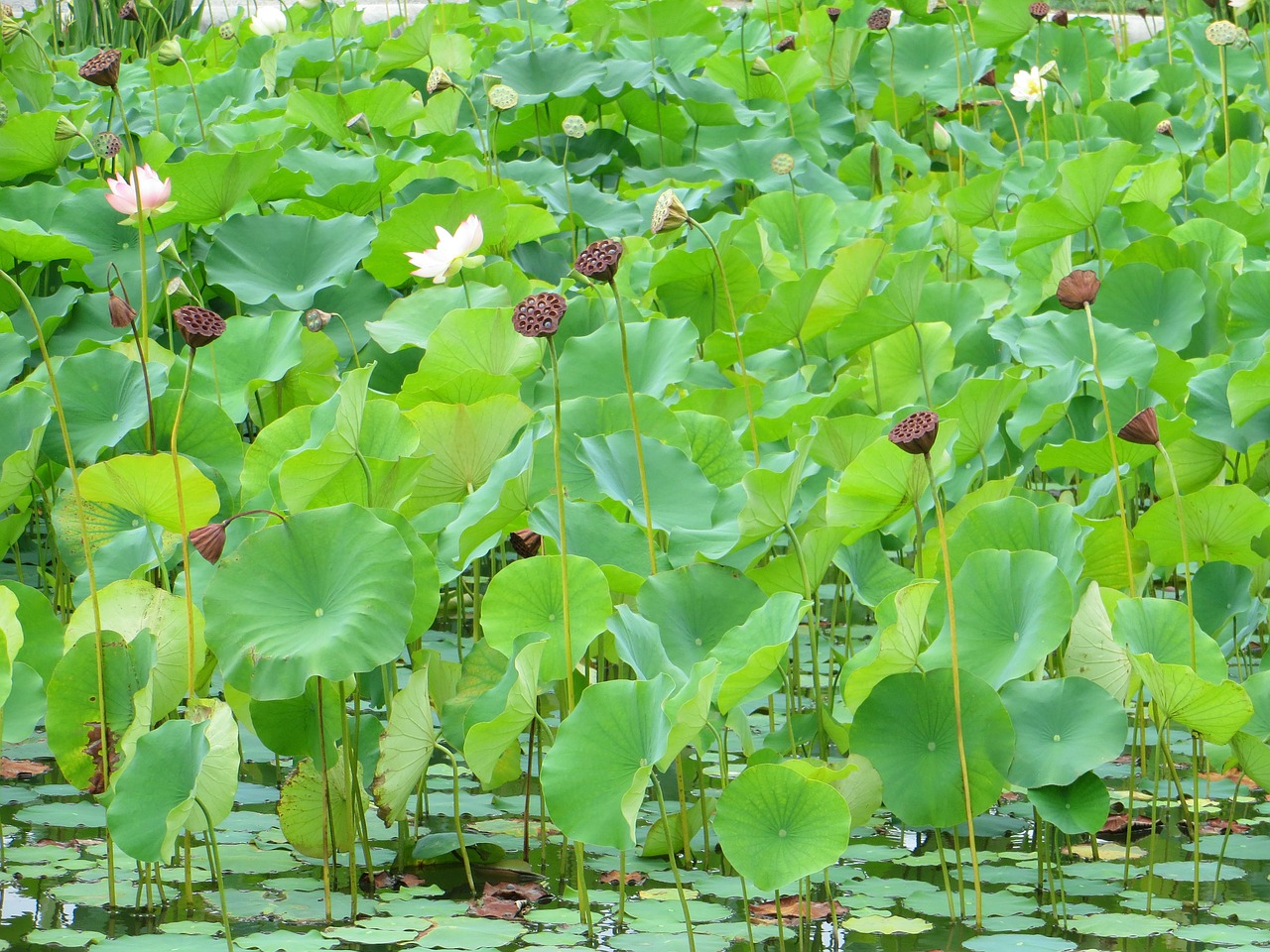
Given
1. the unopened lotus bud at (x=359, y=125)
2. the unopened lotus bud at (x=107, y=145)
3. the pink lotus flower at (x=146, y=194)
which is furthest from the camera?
the unopened lotus bud at (x=359, y=125)

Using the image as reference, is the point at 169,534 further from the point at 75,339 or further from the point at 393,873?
the point at 75,339

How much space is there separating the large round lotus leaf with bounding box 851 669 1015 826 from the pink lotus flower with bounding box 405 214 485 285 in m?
0.87

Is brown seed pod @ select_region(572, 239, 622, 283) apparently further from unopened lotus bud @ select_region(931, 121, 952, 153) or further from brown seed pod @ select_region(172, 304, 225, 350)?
unopened lotus bud @ select_region(931, 121, 952, 153)

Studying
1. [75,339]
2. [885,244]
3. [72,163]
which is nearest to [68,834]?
[75,339]

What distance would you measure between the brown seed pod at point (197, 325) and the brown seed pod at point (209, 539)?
0.19 metres

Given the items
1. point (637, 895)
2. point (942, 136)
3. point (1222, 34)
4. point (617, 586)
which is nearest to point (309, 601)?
point (617, 586)

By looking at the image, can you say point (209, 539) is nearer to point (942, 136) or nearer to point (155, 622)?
point (155, 622)

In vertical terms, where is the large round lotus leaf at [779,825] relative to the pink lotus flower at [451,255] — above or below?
below

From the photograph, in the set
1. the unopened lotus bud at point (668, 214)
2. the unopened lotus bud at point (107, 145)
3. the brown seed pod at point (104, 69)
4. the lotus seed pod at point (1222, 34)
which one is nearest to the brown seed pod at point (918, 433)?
the unopened lotus bud at point (668, 214)

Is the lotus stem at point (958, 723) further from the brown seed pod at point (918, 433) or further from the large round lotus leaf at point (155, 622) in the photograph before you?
the large round lotus leaf at point (155, 622)

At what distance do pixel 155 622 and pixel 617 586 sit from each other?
0.50 metres

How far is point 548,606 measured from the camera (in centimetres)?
141

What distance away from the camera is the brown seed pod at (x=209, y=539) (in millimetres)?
1229

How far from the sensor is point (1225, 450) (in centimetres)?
184
